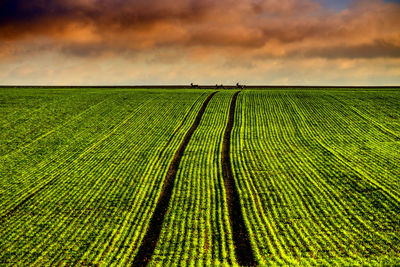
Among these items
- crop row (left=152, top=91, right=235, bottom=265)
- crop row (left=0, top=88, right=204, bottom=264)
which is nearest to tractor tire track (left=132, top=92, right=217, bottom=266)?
crop row (left=152, top=91, right=235, bottom=265)

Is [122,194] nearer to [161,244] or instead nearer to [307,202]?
[161,244]

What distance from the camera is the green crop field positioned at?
59.9 ft

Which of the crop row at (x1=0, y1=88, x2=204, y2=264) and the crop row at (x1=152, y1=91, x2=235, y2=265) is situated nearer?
the crop row at (x1=152, y1=91, x2=235, y2=265)

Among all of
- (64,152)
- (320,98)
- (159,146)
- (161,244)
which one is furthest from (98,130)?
(320,98)

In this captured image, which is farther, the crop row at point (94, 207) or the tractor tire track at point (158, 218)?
the crop row at point (94, 207)

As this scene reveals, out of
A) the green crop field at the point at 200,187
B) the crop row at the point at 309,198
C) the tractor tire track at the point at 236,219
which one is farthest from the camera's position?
the green crop field at the point at 200,187

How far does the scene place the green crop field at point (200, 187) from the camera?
18.3 meters

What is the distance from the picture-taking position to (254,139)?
39469 mm

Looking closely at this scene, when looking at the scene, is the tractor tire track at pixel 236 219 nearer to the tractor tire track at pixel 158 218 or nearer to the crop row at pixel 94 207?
the tractor tire track at pixel 158 218

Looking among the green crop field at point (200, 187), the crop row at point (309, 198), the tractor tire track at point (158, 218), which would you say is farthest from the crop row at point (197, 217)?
the crop row at point (309, 198)

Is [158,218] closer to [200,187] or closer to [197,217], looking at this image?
[197,217]

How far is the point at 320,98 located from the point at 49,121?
155 ft

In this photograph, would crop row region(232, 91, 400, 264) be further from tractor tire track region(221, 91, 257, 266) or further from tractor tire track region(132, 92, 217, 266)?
tractor tire track region(132, 92, 217, 266)

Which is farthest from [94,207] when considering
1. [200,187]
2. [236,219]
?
[236,219]
